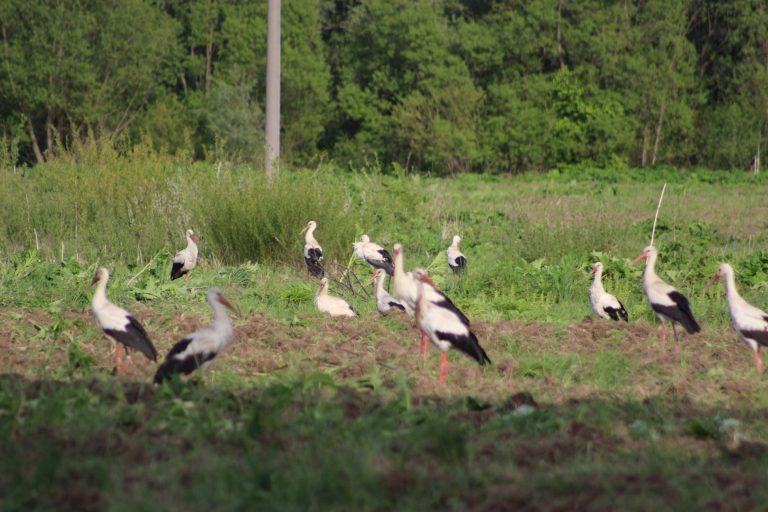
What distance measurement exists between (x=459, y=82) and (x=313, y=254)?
39.1 metres

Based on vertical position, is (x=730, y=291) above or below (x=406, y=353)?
above

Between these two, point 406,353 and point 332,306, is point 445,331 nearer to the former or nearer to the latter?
point 406,353

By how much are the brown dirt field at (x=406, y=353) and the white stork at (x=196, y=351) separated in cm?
46

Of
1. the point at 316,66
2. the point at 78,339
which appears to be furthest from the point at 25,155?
the point at 78,339

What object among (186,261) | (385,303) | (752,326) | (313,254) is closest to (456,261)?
(313,254)

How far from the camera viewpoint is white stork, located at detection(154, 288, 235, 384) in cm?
786

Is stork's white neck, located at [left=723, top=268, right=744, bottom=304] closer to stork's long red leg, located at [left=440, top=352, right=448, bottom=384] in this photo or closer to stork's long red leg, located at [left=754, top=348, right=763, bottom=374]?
stork's long red leg, located at [left=754, top=348, right=763, bottom=374]

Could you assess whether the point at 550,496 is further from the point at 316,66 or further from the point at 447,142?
the point at 316,66

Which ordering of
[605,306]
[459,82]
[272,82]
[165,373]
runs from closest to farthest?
[165,373] → [605,306] → [272,82] → [459,82]

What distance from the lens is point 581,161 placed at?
54406 mm

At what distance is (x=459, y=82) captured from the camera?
52969 mm

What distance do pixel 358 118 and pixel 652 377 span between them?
46.7 m

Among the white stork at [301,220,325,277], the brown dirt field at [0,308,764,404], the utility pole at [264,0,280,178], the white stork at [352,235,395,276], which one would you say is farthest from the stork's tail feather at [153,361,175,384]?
the utility pole at [264,0,280,178]

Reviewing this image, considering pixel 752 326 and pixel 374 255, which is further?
pixel 374 255
